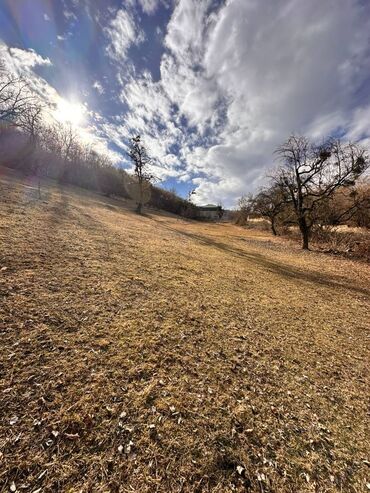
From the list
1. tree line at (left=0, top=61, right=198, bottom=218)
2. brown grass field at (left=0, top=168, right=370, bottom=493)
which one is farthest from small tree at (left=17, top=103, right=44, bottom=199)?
brown grass field at (left=0, top=168, right=370, bottom=493)

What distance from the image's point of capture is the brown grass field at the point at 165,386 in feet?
5.34

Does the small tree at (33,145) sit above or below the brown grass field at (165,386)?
above

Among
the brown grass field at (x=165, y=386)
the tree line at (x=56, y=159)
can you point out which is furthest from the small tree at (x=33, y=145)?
the brown grass field at (x=165, y=386)

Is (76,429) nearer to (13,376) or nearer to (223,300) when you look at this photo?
(13,376)

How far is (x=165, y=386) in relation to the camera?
235cm

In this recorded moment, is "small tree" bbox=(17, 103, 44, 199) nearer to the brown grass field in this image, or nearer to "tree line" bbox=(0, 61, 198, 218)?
"tree line" bbox=(0, 61, 198, 218)

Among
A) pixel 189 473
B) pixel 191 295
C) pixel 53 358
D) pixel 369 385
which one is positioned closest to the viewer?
pixel 189 473

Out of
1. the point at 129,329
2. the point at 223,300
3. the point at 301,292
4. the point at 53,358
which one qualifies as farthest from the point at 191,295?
the point at 301,292

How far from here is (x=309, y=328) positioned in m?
4.27

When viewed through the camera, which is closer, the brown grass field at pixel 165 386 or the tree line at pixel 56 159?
the brown grass field at pixel 165 386

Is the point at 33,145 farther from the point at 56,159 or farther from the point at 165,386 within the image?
the point at 165,386

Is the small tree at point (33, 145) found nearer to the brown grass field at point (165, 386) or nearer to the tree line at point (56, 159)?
the tree line at point (56, 159)

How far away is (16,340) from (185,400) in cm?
215

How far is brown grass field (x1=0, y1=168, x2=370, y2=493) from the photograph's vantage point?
5.34 ft
